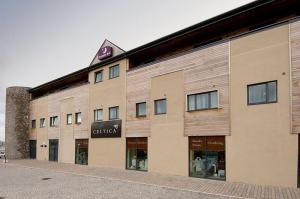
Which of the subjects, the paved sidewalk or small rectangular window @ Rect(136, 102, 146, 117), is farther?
small rectangular window @ Rect(136, 102, 146, 117)

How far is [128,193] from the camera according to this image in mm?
16312

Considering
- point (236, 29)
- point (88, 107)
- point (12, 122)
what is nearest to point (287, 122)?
point (236, 29)

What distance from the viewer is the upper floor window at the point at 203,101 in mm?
20688

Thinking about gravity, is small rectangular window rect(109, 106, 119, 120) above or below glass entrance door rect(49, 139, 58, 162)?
above

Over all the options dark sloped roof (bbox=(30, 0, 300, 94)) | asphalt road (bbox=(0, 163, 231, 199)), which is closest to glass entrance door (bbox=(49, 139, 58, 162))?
dark sloped roof (bbox=(30, 0, 300, 94))

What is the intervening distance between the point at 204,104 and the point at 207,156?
3422 mm

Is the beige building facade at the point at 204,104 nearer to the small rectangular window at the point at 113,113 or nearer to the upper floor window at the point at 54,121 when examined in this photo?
the small rectangular window at the point at 113,113

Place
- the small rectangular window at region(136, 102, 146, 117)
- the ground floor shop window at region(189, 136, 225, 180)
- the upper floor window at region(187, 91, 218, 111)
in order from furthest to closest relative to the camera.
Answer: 1. the small rectangular window at region(136, 102, 146, 117)
2. the upper floor window at region(187, 91, 218, 111)
3. the ground floor shop window at region(189, 136, 225, 180)

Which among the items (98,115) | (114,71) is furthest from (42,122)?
(114,71)

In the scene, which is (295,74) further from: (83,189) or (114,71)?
(114,71)

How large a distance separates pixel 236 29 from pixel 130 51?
9.73 meters

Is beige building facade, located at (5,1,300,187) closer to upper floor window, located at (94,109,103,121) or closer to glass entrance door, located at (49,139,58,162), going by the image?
upper floor window, located at (94,109,103,121)

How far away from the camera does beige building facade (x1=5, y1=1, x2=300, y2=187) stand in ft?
Answer: 56.0

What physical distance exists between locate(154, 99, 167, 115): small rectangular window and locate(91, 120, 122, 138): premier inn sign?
15.9ft
